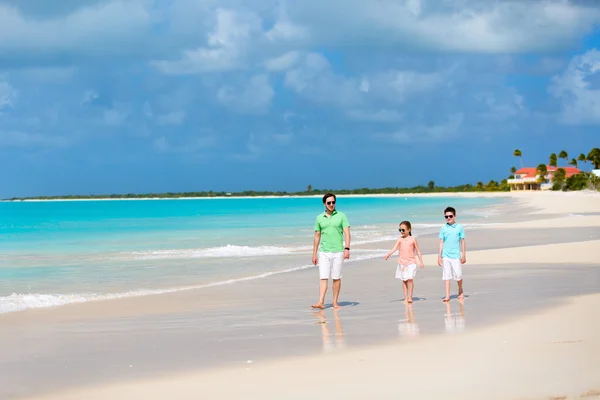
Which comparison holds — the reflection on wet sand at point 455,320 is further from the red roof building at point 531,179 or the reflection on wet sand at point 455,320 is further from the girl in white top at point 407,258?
the red roof building at point 531,179

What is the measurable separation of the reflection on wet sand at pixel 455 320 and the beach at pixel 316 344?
25 millimetres

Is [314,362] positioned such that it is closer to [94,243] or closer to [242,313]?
[242,313]

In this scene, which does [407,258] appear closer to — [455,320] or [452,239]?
[452,239]

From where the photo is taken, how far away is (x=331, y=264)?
1198cm

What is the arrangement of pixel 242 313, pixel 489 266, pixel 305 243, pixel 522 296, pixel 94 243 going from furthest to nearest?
pixel 94 243 → pixel 305 243 → pixel 489 266 → pixel 522 296 → pixel 242 313

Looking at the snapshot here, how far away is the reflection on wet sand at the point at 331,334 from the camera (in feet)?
29.0

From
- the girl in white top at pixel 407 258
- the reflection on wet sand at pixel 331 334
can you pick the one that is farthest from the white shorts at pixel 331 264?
the girl in white top at pixel 407 258

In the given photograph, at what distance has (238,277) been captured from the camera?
17.9m

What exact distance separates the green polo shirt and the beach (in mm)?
965

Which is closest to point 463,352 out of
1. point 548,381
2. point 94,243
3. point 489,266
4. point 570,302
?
point 548,381

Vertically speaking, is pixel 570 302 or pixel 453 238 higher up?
pixel 453 238

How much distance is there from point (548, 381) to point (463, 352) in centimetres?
139

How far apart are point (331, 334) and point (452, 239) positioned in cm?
371

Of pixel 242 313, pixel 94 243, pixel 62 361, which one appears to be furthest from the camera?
pixel 94 243
